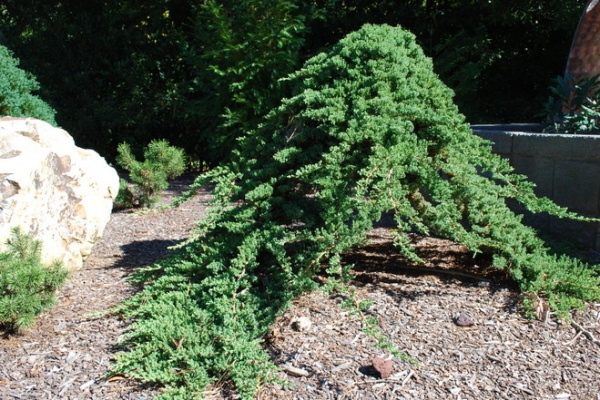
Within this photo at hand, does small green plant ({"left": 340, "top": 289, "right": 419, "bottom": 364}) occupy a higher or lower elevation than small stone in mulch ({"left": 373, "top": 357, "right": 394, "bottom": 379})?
higher

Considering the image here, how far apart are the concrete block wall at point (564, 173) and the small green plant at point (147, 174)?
11.8 feet

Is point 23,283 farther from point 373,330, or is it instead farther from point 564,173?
point 564,173

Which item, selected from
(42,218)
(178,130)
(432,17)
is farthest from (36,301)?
(432,17)

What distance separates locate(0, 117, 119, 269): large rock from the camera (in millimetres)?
4070

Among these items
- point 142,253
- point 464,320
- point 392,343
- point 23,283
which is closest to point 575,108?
point 464,320

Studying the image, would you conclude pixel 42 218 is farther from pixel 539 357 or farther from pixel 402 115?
pixel 539 357

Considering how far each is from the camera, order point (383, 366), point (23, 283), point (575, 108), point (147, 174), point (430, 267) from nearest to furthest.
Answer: point (383, 366) → point (23, 283) → point (430, 267) → point (575, 108) → point (147, 174)

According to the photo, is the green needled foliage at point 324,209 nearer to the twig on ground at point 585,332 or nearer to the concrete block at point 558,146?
the twig on ground at point 585,332

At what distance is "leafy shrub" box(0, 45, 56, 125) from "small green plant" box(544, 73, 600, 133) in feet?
16.3

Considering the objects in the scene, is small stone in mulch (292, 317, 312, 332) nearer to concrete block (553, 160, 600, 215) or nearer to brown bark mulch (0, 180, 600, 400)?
brown bark mulch (0, 180, 600, 400)

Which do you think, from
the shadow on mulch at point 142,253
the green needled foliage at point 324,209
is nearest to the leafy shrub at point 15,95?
the shadow on mulch at point 142,253

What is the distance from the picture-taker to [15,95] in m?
6.38

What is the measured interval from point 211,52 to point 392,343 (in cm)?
604

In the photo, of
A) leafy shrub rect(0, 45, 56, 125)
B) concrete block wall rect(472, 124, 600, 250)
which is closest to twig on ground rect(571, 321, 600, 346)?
concrete block wall rect(472, 124, 600, 250)
